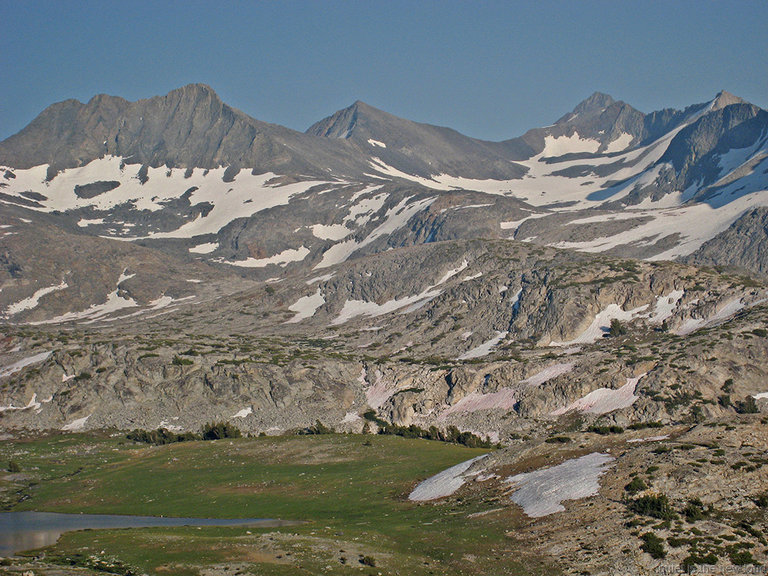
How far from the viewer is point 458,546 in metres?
41.5

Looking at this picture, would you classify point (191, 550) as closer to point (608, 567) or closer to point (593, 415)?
point (608, 567)

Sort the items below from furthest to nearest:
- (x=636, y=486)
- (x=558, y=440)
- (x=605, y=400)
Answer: (x=605, y=400)
(x=558, y=440)
(x=636, y=486)

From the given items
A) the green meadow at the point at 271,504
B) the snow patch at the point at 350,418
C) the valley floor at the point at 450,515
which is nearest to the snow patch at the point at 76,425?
the green meadow at the point at 271,504

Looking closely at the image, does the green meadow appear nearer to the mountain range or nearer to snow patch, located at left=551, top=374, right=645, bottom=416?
the mountain range

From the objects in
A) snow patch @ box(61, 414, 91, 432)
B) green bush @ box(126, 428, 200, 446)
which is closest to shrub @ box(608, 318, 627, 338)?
green bush @ box(126, 428, 200, 446)

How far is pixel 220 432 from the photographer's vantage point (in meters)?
98.4

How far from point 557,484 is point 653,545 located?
36.3 ft

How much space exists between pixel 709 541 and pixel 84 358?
102852mm

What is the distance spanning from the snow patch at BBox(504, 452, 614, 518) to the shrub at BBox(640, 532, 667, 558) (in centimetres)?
660

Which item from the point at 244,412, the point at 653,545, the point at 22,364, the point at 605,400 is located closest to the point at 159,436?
the point at 244,412

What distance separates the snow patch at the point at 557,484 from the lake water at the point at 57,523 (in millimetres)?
14979

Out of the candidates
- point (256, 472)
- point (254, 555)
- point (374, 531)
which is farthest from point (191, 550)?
point (256, 472)

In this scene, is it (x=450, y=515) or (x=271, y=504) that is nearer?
(x=450, y=515)

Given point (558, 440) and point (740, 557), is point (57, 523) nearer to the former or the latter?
point (558, 440)
